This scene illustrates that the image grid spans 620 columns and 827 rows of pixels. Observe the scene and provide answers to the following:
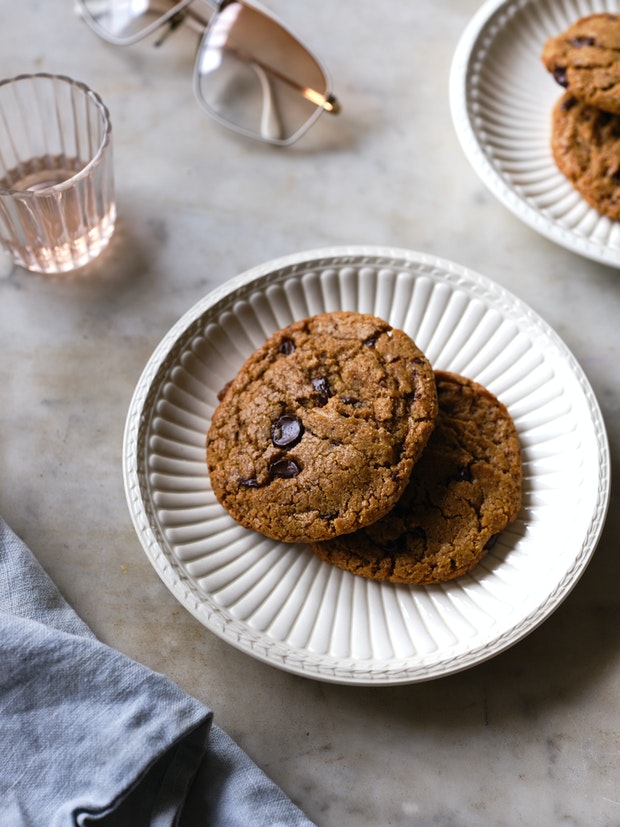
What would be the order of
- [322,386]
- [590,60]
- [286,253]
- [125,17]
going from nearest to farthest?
[322,386]
[590,60]
[286,253]
[125,17]

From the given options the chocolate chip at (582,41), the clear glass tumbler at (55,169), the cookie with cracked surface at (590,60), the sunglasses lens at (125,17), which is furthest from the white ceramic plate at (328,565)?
the sunglasses lens at (125,17)

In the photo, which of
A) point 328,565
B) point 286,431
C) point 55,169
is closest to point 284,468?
point 286,431

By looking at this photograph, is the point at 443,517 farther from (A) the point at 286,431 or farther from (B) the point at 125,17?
(B) the point at 125,17

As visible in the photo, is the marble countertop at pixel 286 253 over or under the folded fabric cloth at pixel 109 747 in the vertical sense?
over

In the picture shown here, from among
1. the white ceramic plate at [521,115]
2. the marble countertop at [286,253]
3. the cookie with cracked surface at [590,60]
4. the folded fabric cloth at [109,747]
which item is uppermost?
the cookie with cracked surface at [590,60]

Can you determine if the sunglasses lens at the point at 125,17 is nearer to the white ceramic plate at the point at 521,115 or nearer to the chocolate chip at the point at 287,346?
the white ceramic plate at the point at 521,115

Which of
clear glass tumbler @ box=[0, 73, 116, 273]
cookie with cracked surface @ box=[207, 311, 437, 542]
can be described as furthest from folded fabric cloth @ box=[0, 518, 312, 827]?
clear glass tumbler @ box=[0, 73, 116, 273]
